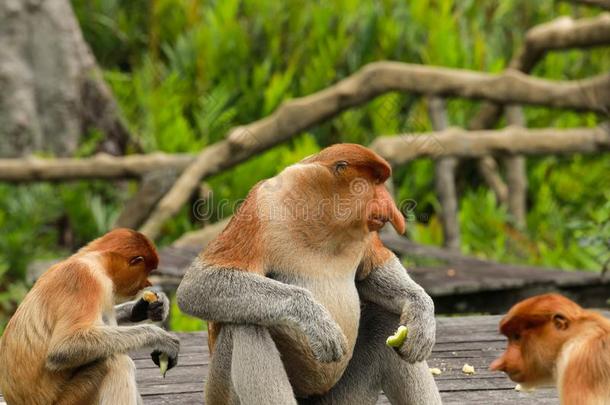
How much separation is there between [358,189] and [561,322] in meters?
0.71

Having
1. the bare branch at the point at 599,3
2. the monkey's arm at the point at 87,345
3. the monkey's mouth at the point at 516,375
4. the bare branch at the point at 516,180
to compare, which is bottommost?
the bare branch at the point at 516,180

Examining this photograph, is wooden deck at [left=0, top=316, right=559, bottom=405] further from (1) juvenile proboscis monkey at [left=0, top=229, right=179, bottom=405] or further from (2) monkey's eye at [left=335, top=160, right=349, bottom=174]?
(2) monkey's eye at [left=335, top=160, right=349, bottom=174]

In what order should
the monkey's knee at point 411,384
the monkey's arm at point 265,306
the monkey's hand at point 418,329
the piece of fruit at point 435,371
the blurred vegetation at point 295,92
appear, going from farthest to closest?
1. the blurred vegetation at point 295,92
2. the piece of fruit at point 435,371
3. the monkey's knee at point 411,384
4. the monkey's hand at point 418,329
5. the monkey's arm at point 265,306

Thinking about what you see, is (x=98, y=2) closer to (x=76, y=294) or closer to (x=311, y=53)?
(x=311, y=53)

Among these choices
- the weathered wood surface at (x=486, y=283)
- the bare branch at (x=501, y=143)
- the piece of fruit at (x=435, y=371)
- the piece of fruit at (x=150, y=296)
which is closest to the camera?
the piece of fruit at (x=150, y=296)

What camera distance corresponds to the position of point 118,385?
3256 millimetres

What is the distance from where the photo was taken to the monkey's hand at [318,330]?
3115 millimetres

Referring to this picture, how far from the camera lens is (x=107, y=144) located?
33.1 feet

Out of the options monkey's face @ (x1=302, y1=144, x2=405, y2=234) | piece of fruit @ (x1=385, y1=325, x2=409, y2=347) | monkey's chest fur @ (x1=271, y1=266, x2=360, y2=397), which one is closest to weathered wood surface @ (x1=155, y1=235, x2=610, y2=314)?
monkey's chest fur @ (x1=271, y1=266, x2=360, y2=397)

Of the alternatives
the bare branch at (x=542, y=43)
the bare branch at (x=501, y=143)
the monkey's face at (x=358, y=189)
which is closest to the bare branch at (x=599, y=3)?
the bare branch at (x=542, y=43)

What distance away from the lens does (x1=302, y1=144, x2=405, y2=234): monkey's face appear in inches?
122

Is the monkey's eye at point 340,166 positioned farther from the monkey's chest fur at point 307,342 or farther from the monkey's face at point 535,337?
the monkey's face at point 535,337

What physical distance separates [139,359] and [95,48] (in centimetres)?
715

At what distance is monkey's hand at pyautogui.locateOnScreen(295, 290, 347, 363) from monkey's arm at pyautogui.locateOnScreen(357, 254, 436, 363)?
0.71 ft
